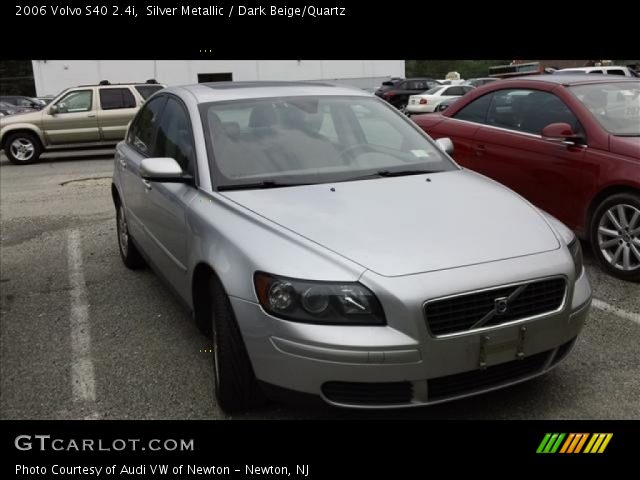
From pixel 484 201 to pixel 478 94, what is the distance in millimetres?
3366

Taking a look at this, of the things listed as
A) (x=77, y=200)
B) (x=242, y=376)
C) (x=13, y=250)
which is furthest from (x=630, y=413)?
(x=77, y=200)

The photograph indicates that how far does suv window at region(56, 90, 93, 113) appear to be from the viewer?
14273mm

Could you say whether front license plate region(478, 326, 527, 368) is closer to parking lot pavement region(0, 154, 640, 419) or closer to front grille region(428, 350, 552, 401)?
front grille region(428, 350, 552, 401)

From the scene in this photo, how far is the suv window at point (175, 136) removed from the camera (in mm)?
3673

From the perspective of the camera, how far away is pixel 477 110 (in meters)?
6.18

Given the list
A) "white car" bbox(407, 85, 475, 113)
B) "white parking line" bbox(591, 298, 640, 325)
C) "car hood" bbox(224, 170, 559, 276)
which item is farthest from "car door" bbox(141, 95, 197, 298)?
"white car" bbox(407, 85, 475, 113)

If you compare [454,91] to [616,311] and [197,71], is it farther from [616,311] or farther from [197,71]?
[197,71]

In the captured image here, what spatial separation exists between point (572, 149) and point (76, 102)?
12367mm

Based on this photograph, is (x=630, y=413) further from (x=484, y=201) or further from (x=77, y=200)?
(x=77, y=200)

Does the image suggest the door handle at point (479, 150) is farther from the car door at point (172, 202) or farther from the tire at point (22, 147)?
the tire at point (22, 147)

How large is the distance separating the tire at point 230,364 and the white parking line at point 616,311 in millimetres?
2527

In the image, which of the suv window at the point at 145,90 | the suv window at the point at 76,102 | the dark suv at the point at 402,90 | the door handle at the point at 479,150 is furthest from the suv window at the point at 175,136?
the dark suv at the point at 402,90

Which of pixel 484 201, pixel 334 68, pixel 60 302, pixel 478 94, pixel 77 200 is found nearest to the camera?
pixel 484 201
